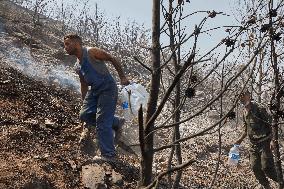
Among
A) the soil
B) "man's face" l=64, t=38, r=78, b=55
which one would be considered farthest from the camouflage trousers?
"man's face" l=64, t=38, r=78, b=55

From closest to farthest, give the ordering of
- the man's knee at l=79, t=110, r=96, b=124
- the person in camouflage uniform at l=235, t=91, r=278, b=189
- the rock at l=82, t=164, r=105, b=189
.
A: 1. the rock at l=82, t=164, r=105, b=189
2. the man's knee at l=79, t=110, r=96, b=124
3. the person in camouflage uniform at l=235, t=91, r=278, b=189

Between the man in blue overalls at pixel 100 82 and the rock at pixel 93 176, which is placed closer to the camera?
the rock at pixel 93 176

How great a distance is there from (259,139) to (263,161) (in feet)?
1.11

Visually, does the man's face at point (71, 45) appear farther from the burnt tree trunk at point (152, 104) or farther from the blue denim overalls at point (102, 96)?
the burnt tree trunk at point (152, 104)

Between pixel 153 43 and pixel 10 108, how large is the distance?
446cm

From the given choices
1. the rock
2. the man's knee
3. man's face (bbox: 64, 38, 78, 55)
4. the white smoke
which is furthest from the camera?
the white smoke

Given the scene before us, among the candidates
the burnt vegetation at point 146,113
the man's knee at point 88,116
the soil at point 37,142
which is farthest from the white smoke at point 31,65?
the man's knee at point 88,116

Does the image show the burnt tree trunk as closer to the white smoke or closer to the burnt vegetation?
the burnt vegetation

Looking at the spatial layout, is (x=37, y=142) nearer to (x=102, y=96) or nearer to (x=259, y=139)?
(x=102, y=96)

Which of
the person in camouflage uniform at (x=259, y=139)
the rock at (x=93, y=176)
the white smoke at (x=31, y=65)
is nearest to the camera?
the rock at (x=93, y=176)

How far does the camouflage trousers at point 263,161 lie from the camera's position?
5781 millimetres

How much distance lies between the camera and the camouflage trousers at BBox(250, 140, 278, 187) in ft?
19.0

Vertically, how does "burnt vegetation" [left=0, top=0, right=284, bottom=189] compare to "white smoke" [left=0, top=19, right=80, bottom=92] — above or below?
below

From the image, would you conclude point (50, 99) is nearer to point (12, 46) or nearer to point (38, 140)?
point (38, 140)
